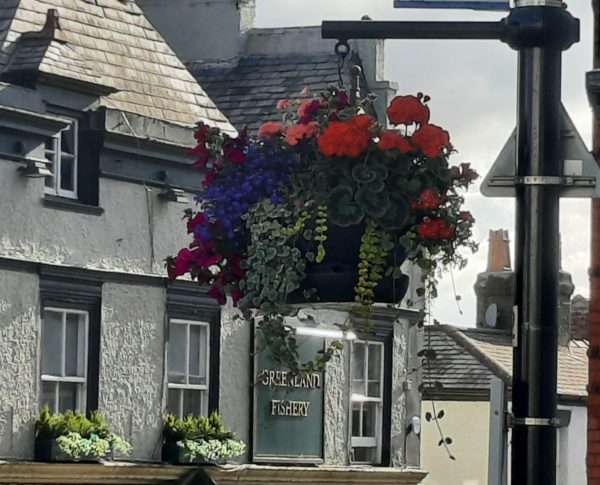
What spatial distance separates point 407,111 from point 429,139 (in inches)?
6.4

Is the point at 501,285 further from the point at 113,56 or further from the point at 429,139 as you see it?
the point at 429,139

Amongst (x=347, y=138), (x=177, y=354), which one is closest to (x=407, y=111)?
(x=347, y=138)

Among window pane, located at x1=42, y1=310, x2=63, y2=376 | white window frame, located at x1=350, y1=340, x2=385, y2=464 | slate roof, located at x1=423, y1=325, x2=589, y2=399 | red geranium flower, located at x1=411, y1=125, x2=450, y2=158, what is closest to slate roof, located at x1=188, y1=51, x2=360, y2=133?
white window frame, located at x1=350, y1=340, x2=385, y2=464

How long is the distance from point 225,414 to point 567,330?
39.6 feet

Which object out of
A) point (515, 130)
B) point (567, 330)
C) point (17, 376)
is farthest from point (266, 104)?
point (515, 130)

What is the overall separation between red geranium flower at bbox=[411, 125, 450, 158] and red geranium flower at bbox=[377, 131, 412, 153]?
107 millimetres

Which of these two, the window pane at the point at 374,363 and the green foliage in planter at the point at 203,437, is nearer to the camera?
the green foliage in planter at the point at 203,437

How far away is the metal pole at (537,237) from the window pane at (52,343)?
18801 millimetres

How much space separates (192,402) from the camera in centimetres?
2727

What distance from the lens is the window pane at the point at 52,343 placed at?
24703mm

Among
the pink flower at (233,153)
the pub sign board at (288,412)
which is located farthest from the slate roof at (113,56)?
the pink flower at (233,153)

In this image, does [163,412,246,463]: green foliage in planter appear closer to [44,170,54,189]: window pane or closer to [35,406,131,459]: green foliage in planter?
[35,406,131,459]: green foliage in planter

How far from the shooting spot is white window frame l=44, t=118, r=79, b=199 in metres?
24.9

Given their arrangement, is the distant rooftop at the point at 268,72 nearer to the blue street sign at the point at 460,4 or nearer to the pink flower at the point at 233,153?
the pink flower at the point at 233,153
